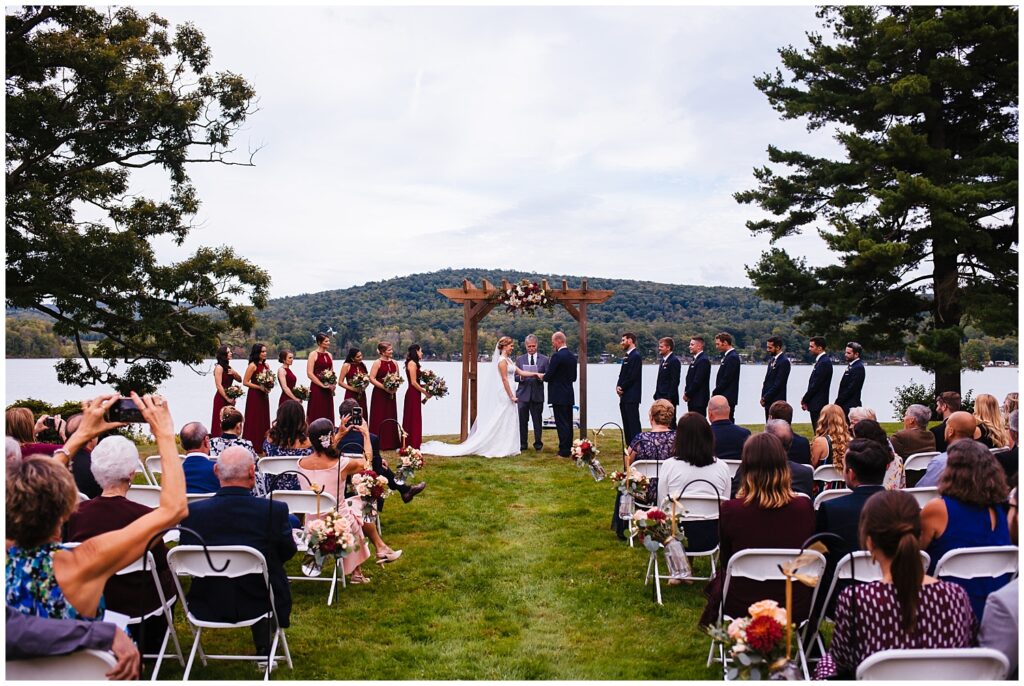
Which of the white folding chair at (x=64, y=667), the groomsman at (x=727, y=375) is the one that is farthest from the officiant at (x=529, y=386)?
the white folding chair at (x=64, y=667)

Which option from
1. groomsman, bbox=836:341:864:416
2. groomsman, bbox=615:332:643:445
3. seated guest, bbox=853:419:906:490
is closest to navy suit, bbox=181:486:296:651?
seated guest, bbox=853:419:906:490

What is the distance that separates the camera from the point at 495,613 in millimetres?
5184

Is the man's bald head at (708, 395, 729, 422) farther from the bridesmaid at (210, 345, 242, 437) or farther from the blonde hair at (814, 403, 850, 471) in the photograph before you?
the bridesmaid at (210, 345, 242, 437)

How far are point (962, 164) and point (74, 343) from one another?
53.4ft

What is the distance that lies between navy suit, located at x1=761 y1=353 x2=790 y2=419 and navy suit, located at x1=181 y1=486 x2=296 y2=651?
28.3 ft

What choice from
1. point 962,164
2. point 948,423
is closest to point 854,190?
point 962,164

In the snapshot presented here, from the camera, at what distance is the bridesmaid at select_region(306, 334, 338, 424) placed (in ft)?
37.5

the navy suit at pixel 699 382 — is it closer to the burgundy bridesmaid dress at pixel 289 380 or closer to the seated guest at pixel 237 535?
the burgundy bridesmaid dress at pixel 289 380

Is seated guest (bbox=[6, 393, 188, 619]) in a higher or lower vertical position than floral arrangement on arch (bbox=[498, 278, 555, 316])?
lower

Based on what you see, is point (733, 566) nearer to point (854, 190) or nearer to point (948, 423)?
point (948, 423)

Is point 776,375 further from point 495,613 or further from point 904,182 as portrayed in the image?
point 495,613

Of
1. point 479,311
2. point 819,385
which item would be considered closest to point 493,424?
point 479,311

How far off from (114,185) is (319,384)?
6441 millimetres

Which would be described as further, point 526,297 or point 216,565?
point 526,297
